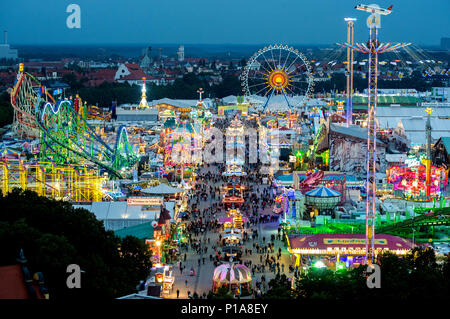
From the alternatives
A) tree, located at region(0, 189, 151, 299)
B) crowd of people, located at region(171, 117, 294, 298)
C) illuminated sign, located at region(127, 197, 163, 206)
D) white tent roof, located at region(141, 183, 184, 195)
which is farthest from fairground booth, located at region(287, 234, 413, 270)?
white tent roof, located at region(141, 183, 184, 195)

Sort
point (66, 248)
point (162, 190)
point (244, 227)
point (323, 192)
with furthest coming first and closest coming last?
point (162, 190) → point (244, 227) → point (323, 192) → point (66, 248)

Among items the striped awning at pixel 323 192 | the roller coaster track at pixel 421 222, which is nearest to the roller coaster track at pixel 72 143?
the striped awning at pixel 323 192

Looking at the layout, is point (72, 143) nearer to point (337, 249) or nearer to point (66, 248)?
point (337, 249)

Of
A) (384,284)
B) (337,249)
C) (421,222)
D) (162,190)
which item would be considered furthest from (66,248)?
(162,190)

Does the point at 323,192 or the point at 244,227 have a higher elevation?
the point at 323,192

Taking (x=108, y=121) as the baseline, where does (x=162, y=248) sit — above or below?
below

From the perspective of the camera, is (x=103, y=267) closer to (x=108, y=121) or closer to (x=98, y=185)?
(x=98, y=185)
